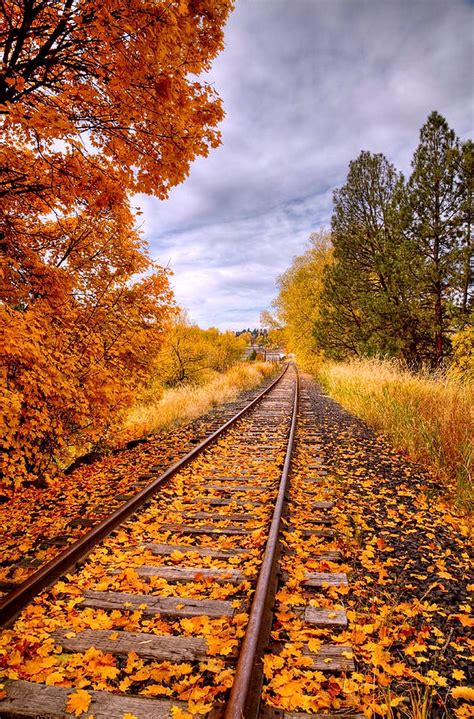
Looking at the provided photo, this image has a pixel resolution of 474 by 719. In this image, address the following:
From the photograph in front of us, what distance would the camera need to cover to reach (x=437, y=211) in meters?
13.6

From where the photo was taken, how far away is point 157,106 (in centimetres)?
395

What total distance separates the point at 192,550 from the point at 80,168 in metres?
4.53

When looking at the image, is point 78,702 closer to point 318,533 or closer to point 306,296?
point 318,533

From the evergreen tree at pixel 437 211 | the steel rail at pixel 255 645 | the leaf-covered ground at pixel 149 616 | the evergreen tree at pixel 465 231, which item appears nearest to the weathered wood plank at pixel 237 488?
the leaf-covered ground at pixel 149 616

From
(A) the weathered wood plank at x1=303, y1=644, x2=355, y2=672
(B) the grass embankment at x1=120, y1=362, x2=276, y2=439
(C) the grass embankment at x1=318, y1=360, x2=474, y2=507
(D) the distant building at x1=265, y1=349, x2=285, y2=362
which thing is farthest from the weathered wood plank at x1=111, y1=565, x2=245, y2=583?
(D) the distant building at x1=265, y1=349, x2=285, y2=362

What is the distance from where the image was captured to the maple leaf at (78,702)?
2011 millimetres

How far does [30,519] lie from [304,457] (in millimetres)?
4385

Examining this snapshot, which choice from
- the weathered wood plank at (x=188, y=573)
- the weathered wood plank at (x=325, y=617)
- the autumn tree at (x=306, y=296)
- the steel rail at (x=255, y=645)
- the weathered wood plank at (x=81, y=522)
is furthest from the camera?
the autumn tree at (x=306, y=296)

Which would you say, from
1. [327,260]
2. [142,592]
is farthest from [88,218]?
[327,260]

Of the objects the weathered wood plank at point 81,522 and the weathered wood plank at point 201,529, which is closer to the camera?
the weathered wood plank at point 201,529

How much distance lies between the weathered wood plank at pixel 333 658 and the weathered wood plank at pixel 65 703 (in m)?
0.85

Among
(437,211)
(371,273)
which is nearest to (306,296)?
(371,273)

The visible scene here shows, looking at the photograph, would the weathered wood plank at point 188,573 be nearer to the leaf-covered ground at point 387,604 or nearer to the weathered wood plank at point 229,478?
the leaf-covered ground at point 387,604

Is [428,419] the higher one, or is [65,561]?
[428,419]
